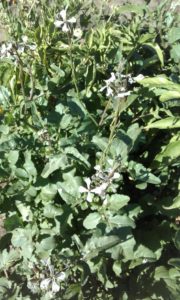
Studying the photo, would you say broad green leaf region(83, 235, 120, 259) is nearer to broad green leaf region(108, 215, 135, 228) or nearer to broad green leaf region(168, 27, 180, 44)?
broad green leaf region(108, 215, 135, 228)

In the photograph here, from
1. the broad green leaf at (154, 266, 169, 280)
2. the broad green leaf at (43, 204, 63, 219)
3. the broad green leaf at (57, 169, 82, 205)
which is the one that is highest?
the broad green leaf at (57, 169, 82, 205)

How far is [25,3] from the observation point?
276 cm

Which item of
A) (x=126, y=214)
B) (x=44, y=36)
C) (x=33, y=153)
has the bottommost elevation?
(x=126, y=214)

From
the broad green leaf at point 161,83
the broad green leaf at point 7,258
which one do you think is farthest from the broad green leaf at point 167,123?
the broad green leaf at point 7,258

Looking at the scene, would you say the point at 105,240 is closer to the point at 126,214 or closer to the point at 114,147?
A: the point at 126,214

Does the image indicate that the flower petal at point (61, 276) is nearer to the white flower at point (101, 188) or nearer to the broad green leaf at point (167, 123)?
the white flower at point (101, 188)

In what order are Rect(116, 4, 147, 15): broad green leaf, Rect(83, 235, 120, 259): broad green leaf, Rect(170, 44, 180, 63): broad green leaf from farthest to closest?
Rect(116, 4, 147, 15): broad green leaf, Rect(170, 44, 180, 63): broad green leaf, Rect(83, 235, 120, 259): broad green leaf

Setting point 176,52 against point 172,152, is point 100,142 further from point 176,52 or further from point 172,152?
point 176,52

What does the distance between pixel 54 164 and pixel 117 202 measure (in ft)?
0.93

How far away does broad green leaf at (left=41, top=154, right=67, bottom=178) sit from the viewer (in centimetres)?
206

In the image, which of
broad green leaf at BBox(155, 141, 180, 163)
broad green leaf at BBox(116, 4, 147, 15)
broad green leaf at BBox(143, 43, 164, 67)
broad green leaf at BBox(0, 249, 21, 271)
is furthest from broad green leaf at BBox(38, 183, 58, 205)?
broad green leaf at BBox(116, 4, 147, 15)

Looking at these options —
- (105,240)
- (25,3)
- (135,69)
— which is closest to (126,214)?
(105,240)

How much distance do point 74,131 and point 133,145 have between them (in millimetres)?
275

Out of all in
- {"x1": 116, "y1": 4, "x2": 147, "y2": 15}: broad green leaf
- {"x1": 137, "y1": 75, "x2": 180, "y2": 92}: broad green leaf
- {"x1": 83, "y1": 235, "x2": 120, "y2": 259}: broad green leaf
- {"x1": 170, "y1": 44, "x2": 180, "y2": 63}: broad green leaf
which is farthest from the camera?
{"x1": 116, "y1": 4, "x2": 147, "y2": 15}: broad green leaf
